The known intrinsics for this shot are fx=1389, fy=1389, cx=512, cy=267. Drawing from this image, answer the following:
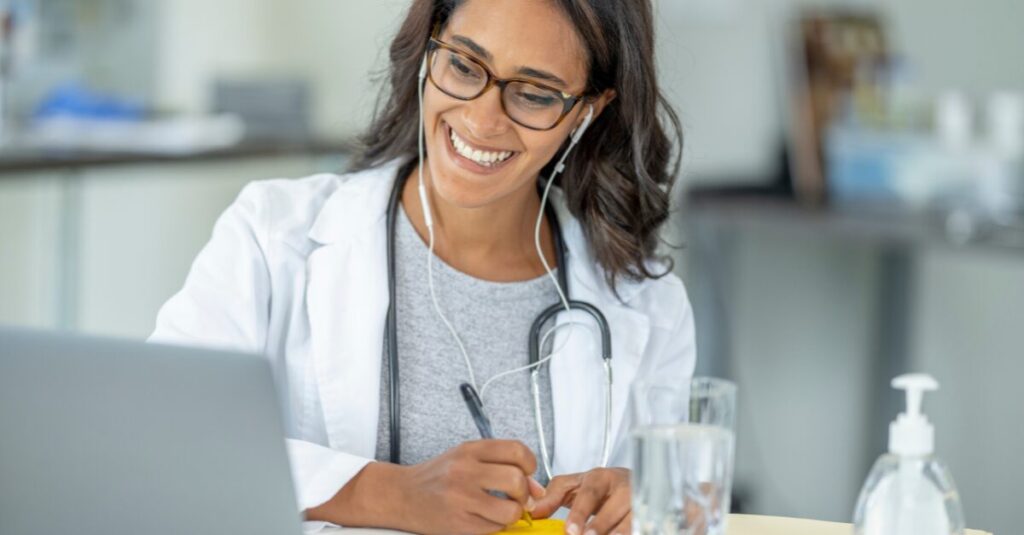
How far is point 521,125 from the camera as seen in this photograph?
148 cm

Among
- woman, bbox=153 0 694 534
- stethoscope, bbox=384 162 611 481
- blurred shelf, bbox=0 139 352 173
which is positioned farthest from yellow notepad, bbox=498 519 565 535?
blurred shelf, bbox=0 139 352 173

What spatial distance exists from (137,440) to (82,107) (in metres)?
3.31

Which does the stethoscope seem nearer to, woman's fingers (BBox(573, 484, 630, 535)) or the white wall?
woman's fingers (BBox(573, 484, 630, 535))

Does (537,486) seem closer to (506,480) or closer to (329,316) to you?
(506,480)

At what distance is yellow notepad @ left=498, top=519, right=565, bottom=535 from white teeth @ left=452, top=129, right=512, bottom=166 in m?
0.42

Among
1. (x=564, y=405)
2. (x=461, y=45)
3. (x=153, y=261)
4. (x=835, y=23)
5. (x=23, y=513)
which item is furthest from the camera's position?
(x=153, y=261)

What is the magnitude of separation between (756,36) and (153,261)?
7.21 feet

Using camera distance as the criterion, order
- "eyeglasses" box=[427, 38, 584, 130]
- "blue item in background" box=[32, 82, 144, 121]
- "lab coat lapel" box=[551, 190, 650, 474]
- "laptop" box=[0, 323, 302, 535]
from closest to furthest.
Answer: "laptop" box=[0, 323, 302, 535] < "eyeglasses" box=[427, 38, 584, 130] < "lab coat lapel" box=[551, 190, 650, 474] < "blue item in background" box=[32, 82, 144, 121]

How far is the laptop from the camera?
83 centimetres

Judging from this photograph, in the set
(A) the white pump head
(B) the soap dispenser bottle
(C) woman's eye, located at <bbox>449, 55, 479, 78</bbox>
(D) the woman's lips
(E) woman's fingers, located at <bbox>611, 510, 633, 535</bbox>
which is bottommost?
(E) woman's fingers, located at <bbox>611, 510, 633, 535</bbox>

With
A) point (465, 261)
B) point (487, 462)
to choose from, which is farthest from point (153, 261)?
point (487, 462)

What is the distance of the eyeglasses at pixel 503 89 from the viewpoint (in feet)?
4.75

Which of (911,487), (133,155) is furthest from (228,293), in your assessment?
(133,155)

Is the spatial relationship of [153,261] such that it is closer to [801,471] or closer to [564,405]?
[801,471]
